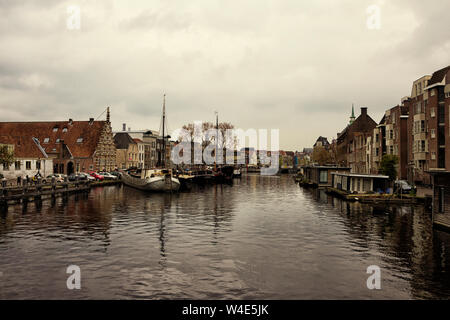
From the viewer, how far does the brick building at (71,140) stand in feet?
288

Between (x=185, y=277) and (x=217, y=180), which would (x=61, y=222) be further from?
(x=217, y=180)

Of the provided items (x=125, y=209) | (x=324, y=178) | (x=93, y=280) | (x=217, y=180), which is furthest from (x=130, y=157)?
(x=93, y=280)

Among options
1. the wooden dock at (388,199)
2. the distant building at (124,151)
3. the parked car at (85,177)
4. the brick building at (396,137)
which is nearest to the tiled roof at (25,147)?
the parked car at (85,177)

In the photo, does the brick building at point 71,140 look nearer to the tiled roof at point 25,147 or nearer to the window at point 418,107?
the tiled roof at point 25,147

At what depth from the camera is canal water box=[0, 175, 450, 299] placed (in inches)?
621

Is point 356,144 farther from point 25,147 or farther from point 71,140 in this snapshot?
point 25,147

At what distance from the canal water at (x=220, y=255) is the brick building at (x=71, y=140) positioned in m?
52.4

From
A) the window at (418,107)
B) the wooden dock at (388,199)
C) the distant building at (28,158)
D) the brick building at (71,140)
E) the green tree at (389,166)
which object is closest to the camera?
the wooden dock at (388,199)

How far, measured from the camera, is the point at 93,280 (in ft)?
55.4

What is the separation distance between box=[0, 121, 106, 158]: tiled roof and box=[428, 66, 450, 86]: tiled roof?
7451cm

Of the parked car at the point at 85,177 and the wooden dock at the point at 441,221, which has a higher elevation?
the parked car at the point at 85,177

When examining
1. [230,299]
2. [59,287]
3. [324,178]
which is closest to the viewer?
[230,299]

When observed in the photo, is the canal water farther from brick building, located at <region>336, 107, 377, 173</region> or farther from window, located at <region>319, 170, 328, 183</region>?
brick building, located at <region>336, 107, 377, 173</region>
